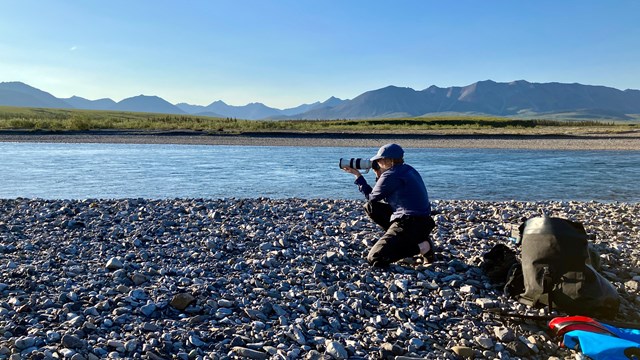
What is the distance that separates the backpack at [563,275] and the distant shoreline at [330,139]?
3309 cm

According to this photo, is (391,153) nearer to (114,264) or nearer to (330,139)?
(114,264)

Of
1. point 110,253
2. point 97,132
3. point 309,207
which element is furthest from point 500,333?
point 97,132

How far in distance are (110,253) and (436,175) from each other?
15.2 m

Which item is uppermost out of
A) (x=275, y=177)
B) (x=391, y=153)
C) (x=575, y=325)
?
(x=391, y=153)

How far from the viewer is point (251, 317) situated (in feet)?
16.9

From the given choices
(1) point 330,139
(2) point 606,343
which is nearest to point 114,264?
(2) point 606,343

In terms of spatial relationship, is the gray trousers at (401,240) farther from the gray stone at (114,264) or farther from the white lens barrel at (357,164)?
the gray stone at (114,264)

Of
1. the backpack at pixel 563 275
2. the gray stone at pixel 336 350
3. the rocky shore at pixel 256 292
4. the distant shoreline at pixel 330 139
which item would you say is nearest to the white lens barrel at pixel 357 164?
the rocky shore at pixel 256 292

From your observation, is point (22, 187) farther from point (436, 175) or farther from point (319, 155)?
point (319, 155)

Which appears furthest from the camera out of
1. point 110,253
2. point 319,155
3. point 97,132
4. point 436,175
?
A: point 97,132

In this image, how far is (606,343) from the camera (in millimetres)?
4363

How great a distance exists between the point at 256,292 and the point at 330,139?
39.0m

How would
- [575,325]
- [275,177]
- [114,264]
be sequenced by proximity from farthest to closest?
1. [275,177]
2. [114,264]
3. [575,325]

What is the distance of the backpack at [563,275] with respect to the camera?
16.8 feet
